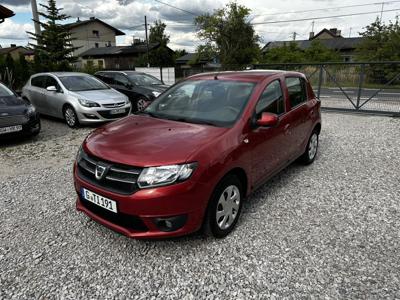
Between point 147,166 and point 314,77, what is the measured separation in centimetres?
1102

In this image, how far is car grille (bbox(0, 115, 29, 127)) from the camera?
5671 mm

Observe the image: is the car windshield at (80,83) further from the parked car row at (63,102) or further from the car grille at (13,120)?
the car grille at (13,120)

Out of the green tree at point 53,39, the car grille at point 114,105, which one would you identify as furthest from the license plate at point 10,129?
the green tree at point 53,39

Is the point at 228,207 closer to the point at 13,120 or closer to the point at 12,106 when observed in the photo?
the point at 13,120

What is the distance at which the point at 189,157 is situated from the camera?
2.36m

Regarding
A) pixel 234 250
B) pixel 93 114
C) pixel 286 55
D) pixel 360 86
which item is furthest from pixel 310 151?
pixel 286 55

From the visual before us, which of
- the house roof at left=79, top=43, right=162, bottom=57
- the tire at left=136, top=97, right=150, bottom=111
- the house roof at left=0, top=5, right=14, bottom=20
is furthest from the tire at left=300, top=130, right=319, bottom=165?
the house roof at left=79, top=43, right=162, bottom=57

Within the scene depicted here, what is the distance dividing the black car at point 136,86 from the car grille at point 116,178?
6.88 meters

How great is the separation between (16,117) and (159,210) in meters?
5.05

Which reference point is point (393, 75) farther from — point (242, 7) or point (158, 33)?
point (158, 33)

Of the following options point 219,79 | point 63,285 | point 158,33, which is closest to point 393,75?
point 219,79

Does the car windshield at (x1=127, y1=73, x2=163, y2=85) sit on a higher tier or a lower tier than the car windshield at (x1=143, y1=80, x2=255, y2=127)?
higher

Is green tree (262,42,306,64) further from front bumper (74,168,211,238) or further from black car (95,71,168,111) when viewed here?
front bumper (74,168,211,238)

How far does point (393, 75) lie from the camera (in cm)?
969
